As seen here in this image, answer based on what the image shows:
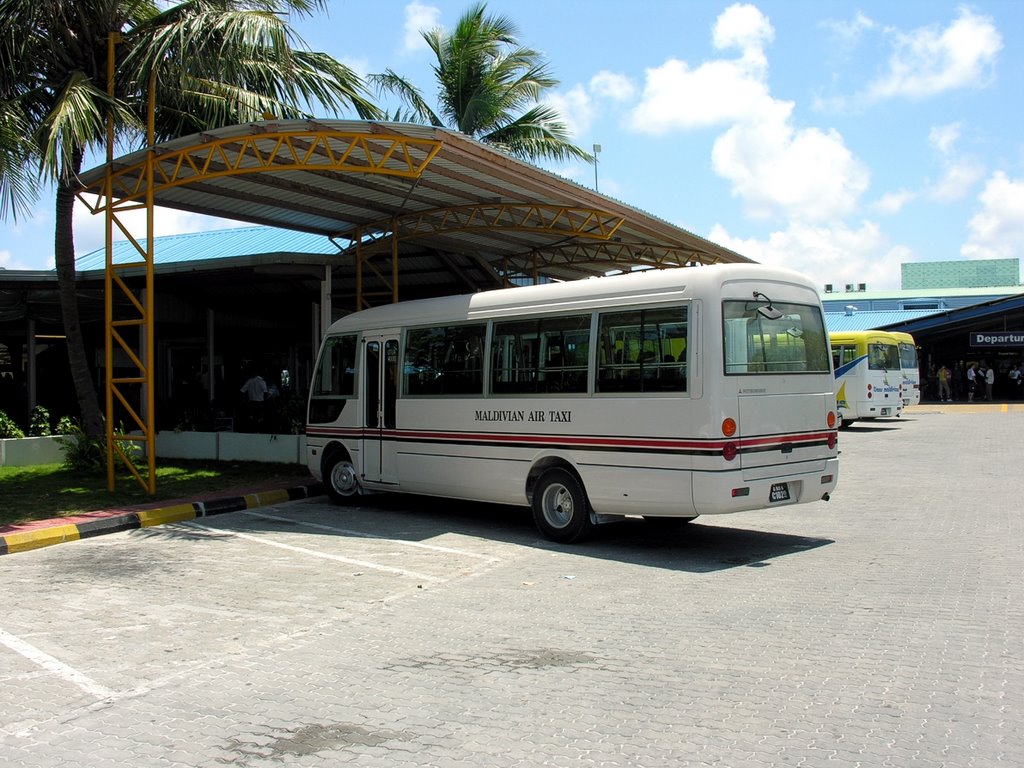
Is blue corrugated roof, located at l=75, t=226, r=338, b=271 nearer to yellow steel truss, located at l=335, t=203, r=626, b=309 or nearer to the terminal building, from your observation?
yellow steel truss, located at l=335, t=203, r=626, b=309

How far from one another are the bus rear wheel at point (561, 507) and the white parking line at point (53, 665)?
17.0 feet

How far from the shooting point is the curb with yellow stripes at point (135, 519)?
1030cm

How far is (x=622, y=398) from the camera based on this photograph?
941 centimetres

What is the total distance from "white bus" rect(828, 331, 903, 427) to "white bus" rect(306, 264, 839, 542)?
16.8 m

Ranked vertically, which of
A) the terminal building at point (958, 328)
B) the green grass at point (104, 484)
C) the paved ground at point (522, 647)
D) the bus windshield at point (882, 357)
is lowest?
the paved ground at point (522, 647)

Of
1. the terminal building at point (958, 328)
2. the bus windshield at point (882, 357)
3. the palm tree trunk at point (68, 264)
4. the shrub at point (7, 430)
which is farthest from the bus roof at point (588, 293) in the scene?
the terminal building at point (958, 328)

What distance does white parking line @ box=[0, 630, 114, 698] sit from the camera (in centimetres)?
550

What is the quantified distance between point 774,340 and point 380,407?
215 inches

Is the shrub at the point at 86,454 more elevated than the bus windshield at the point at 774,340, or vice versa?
the bus windshield at the point at 774,340

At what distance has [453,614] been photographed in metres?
7.11

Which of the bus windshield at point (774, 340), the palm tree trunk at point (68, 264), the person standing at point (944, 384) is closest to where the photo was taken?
the bus windshield at point (774, 340)

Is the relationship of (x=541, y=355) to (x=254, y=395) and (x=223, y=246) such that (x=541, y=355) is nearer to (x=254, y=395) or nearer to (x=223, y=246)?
(x=254, y=395)

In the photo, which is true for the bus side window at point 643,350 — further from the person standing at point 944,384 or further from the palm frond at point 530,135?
the person standing at point 944,384

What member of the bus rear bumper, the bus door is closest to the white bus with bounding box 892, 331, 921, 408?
the bus rear bumper
